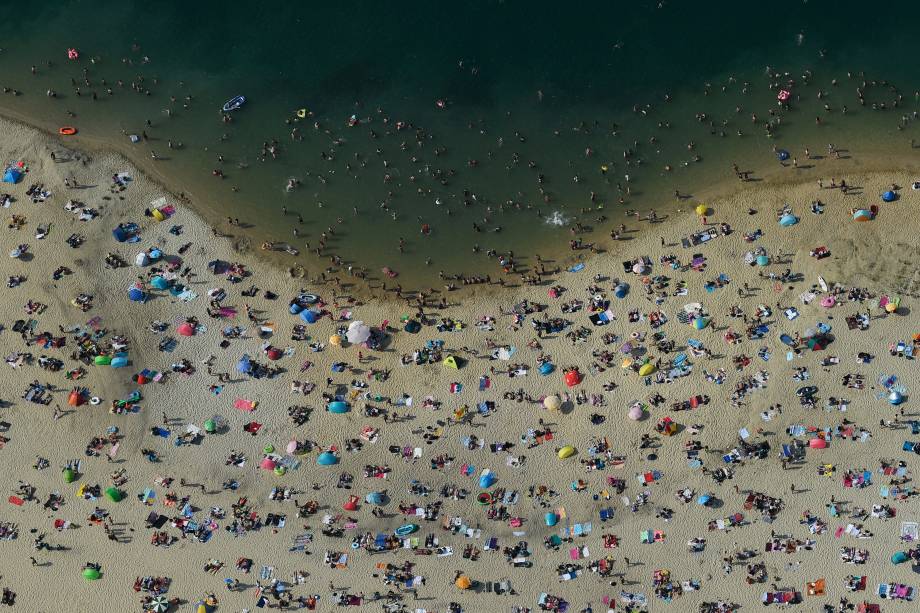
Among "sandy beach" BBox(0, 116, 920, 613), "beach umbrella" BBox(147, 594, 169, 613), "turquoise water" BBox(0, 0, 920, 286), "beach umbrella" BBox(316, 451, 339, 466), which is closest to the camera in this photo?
"sandy beach" BBox(0, 116, 920, 613)

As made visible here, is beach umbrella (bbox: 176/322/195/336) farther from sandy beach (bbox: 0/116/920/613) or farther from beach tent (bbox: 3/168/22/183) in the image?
beach tent (bbox: 3/168/22/183)

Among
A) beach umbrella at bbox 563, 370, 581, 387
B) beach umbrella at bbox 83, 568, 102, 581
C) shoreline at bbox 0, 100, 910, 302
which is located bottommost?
beach umbrella at bbox 83, 568, 102, 581

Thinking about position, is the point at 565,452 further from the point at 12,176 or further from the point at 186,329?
the point at 12,176

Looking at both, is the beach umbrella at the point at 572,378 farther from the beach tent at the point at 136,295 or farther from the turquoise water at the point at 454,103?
A: the beach tent at the point at 136,295

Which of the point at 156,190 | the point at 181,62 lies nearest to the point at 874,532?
the point at 156,190

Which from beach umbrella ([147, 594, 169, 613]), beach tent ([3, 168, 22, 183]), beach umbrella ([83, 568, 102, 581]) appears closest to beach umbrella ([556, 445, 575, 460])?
beach umbrella ([147, 594, 169, 613])

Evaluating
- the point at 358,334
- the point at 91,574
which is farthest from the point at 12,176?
the point at 91,574
